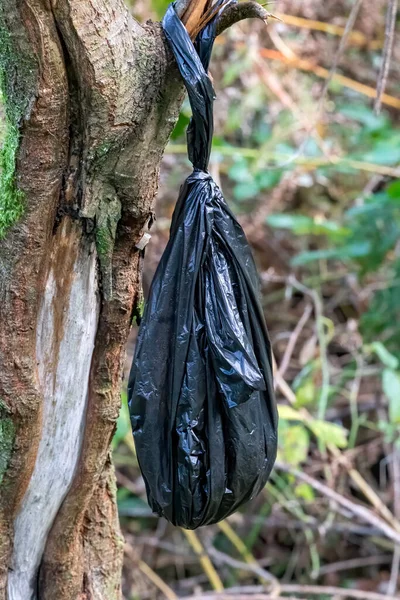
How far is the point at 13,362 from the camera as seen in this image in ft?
3.27

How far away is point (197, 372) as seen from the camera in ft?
3.46

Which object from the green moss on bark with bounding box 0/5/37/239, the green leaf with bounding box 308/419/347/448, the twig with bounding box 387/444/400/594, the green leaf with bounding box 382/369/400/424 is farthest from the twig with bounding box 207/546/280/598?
the green moss on bark with bounding box 0/5/37/239

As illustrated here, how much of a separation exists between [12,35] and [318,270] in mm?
3300

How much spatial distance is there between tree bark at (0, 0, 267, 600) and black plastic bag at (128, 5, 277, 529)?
2.8 inches

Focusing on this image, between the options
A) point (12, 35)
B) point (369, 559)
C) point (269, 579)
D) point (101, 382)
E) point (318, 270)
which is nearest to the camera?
point (12, 35)

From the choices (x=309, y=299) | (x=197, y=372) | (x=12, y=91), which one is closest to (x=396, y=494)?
(x=309, y=299)

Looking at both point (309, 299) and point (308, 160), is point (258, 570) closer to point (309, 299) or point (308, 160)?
point (309, 299)

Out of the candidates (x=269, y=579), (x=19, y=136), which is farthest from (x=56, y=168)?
(x=269, y=579)

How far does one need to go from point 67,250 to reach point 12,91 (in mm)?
259

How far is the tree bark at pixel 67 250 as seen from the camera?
2.88ft

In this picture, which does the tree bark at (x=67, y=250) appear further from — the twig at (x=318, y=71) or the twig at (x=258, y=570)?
the twig at (x=318, y=71)

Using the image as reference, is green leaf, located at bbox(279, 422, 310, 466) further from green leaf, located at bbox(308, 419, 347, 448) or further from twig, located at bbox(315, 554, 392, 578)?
twig, located at bbox(315, 554, 392, 578)

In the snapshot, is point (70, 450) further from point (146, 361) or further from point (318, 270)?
point (318, 270)

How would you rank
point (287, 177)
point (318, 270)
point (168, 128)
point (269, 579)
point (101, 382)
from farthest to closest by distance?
point (318, 270), point (287, 177), point (269, 579), point (101, 382), point (168, 128)
